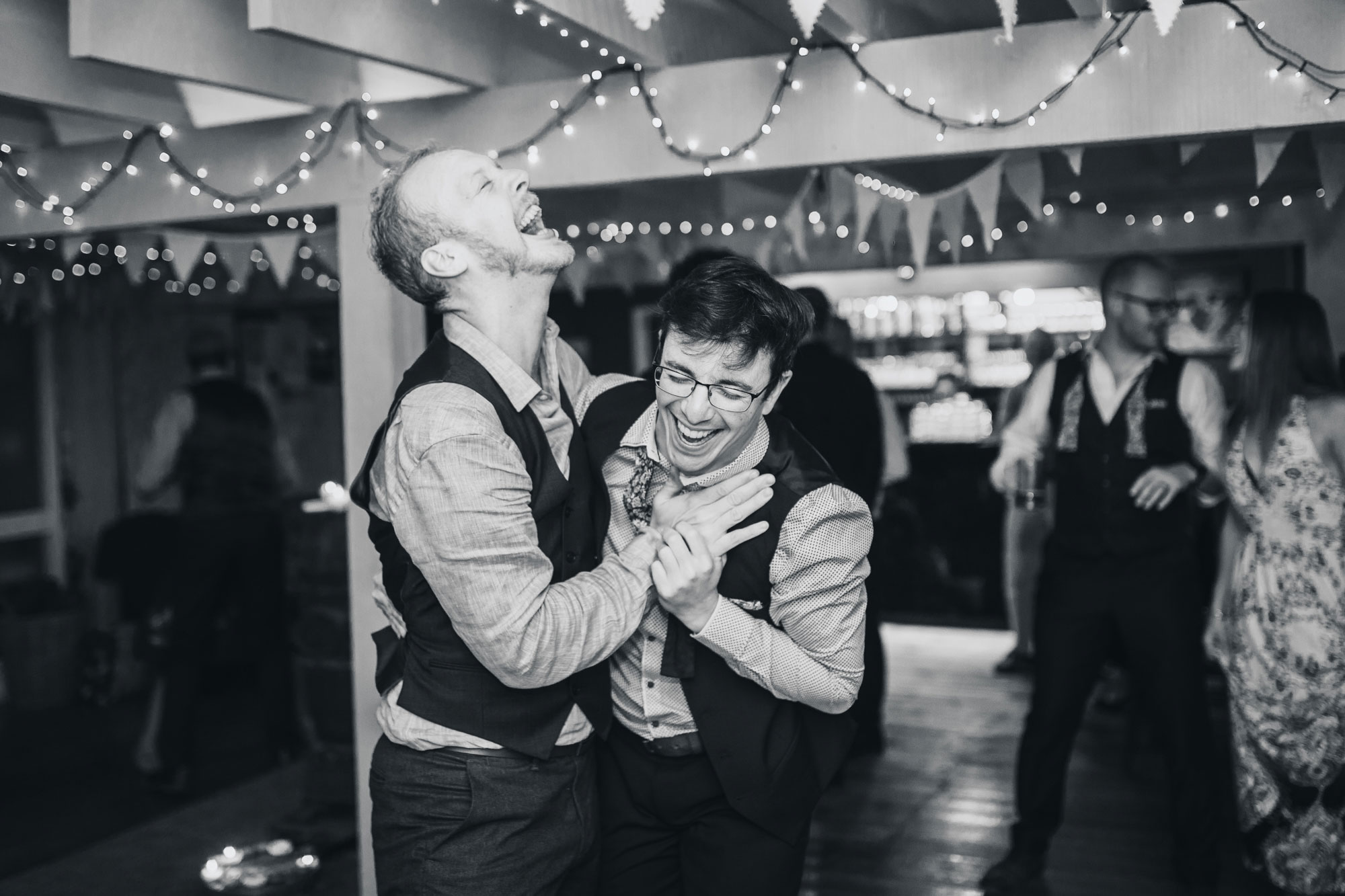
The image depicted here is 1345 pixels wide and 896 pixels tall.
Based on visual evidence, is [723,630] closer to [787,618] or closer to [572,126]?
[787,618]

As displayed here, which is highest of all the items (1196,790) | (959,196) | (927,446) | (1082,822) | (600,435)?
(959,196)

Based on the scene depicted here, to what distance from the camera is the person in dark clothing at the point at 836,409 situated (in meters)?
4.04

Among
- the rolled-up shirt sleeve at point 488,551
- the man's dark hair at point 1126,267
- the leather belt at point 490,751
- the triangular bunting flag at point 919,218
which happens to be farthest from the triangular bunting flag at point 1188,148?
the leather belt at point 490,751

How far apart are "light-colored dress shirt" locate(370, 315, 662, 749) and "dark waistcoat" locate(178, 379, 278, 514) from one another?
337 cm

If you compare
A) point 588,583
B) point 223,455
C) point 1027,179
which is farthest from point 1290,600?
point 223,455

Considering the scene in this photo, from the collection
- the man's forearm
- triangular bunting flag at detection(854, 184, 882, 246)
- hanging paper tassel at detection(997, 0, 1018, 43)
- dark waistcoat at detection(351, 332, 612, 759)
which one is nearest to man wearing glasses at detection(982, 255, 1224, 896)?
triangular bunting flag at detection(854, 184, 882, 246)

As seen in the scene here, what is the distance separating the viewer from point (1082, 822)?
4184 millimetres

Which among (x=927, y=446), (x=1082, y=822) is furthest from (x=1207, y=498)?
(x=927, y=446)

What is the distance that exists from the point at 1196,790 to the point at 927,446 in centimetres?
448

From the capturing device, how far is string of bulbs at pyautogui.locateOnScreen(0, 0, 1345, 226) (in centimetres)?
266

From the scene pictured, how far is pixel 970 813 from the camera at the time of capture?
426 centimetres

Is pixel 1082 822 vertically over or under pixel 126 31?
under

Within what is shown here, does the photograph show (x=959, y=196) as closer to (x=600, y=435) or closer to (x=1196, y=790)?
(x=1196, y=790)

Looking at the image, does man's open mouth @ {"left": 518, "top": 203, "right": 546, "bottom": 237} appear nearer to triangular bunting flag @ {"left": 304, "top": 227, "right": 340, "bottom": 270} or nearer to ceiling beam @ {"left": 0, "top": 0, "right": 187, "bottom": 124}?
ceiling beam @ {"left": 0, "top": 0, "right": 187, "bottom": 124}
